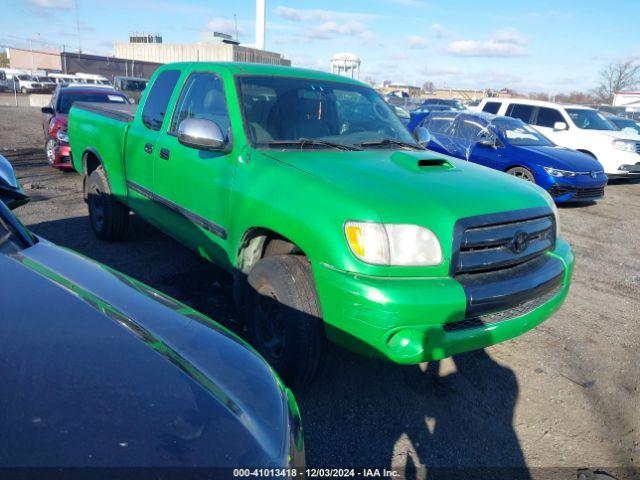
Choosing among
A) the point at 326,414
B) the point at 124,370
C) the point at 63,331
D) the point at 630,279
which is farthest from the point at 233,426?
the point at 630,279

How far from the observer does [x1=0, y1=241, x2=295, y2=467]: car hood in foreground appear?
120cm

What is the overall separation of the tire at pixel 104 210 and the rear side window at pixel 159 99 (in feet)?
3.57

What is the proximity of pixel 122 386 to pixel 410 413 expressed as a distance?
1.96 metres

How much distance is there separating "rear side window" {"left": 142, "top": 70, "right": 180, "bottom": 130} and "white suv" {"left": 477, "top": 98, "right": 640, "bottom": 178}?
34.2 ft

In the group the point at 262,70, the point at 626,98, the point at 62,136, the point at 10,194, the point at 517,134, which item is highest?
the point at 626,98

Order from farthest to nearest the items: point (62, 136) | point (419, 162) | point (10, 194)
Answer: point (62, 136), point (10, 194), point (419, 162)

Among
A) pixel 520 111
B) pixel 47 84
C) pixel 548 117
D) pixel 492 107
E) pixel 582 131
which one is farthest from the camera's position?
pixel 47 84

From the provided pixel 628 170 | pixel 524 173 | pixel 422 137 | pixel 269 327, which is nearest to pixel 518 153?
pixel 524 173

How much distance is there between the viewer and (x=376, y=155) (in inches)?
133

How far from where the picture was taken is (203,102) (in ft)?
12.6

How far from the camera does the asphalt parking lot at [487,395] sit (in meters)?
2.61

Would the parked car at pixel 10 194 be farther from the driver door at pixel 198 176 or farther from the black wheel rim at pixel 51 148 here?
the black wheel rim at pixel 51 148

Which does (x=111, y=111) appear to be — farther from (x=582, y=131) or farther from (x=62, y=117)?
(x=582, y=131)

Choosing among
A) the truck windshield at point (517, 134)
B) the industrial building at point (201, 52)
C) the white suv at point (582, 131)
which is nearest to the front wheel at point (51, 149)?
the truck windshield at point (517, 134)
